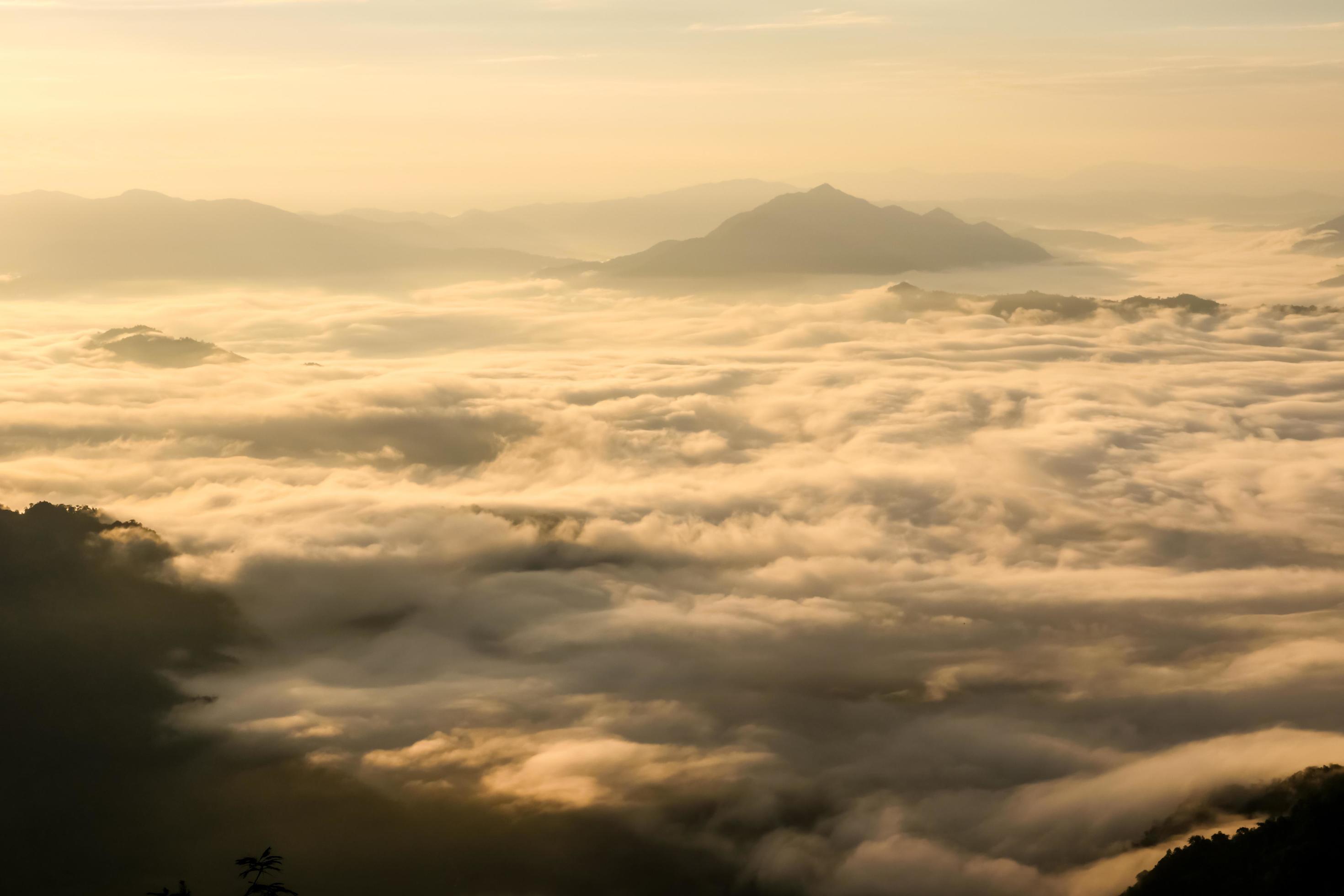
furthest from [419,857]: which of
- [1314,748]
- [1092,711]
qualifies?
[1314,748]

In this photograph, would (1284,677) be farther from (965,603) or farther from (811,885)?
(811,885)

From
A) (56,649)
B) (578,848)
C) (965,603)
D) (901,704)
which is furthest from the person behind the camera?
(965,603)

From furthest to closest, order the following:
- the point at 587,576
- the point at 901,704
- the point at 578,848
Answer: the point at 587,576 → the point at 901,704 → the point at 578,848

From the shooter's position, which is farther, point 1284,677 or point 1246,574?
point 1246,574

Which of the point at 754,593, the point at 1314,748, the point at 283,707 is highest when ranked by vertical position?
the point at 754,593

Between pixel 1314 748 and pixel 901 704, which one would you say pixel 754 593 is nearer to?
pixel 901 704

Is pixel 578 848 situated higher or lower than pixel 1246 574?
lower

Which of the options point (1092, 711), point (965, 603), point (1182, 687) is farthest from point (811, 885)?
point (965, 603)
